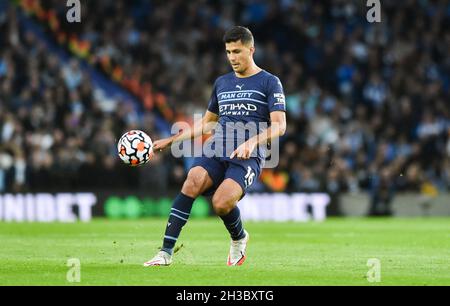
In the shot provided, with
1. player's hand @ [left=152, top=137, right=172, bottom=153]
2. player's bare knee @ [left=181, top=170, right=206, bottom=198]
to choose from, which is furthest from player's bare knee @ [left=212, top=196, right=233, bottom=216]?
player's hand @ [left=152, top=137, right=172, bottom=153]

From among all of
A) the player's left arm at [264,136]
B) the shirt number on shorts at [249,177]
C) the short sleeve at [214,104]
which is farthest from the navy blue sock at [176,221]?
the short sleeve at [214,104]

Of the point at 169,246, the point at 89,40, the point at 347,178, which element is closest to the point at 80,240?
the point at 169,246

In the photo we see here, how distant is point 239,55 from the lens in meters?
11.0

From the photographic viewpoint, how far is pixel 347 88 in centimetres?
2827

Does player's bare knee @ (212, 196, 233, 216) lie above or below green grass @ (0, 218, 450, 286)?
above

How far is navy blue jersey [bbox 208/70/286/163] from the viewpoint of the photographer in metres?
11.0

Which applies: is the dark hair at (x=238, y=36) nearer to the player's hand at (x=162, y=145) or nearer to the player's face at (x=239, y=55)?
the player's face at (x=239, y=55)

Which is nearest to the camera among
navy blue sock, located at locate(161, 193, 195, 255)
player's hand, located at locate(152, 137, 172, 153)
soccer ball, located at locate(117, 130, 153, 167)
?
navy blue sock, located at locate(161, 193, 195, 255)

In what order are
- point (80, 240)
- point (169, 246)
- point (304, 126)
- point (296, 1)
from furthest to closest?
point (296, 1), point (304, 126), point (80, 240), point (169, 246)

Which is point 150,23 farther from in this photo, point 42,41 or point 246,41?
point 246,41

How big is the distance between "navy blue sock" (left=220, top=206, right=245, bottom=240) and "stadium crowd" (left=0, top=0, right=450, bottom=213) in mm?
12263

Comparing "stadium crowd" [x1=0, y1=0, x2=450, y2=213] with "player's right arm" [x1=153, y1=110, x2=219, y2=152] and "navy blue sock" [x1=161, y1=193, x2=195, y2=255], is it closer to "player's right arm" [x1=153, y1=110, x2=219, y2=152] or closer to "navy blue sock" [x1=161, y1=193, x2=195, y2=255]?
"player's right arm" [x1=153, y1=110, x2=219, y2=152]

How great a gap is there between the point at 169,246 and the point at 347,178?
1447 centimetres

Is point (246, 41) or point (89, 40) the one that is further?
point (89, 40)
